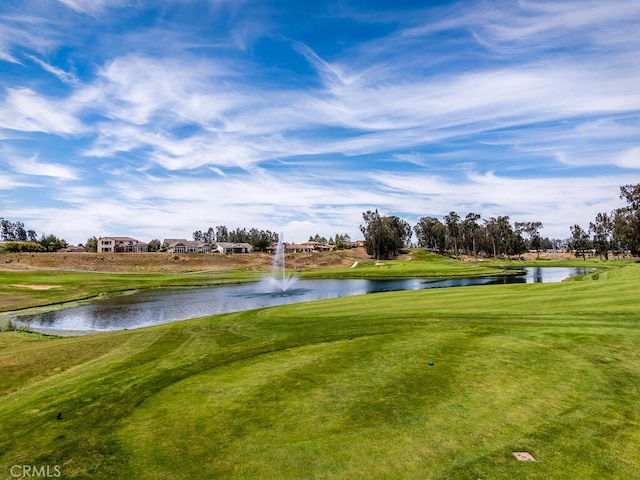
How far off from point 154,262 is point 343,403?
120 meters

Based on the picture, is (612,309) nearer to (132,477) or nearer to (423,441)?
(423,441)

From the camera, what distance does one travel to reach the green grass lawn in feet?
23.0

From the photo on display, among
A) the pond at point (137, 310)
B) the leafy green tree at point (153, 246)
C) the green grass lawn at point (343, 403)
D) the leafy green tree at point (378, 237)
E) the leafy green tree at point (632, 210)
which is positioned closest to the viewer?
the green grass lawn at point (343, 403)

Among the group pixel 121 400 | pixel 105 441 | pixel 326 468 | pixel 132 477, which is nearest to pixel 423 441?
pixel 326 468

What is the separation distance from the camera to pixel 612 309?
63.7 feet

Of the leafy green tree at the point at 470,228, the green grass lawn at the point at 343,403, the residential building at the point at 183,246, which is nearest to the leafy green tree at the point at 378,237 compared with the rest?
the leafy green tree at the point at 470,228

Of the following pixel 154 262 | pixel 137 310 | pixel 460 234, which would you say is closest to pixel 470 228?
pixel 460 234

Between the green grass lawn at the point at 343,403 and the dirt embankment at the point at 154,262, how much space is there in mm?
101589

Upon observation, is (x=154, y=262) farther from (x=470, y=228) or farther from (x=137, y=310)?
(x=470, y=228)

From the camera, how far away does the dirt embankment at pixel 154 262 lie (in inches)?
4257

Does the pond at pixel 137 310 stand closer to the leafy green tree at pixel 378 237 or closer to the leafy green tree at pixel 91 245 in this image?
the leafy green tree at pixel 378 237

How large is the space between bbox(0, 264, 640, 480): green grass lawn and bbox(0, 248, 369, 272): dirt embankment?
333 ft

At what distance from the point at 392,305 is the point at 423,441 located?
1977 cm

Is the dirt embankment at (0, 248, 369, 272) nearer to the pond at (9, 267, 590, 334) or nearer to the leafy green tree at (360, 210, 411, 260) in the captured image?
the leafy green tree at (360, 210, 411, 260)
